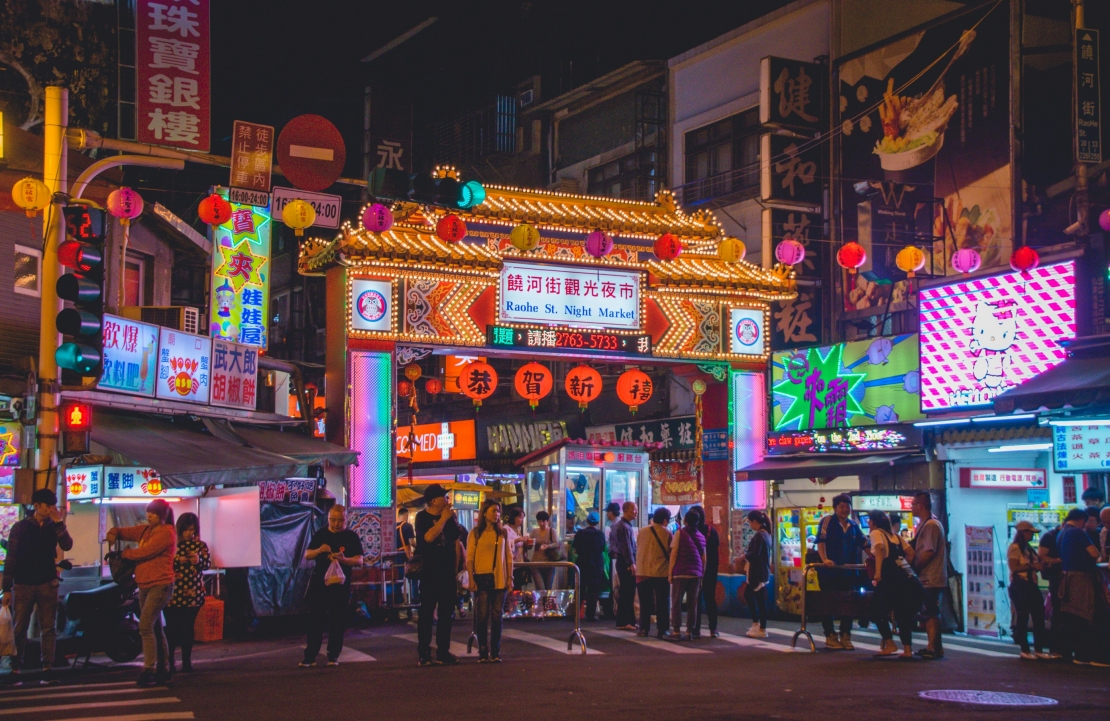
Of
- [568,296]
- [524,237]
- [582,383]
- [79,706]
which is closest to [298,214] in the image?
[524,237]

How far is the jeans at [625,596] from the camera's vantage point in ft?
61.0

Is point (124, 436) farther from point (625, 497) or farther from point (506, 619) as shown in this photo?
point (625, 497)

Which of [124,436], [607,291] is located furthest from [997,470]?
[124,436]

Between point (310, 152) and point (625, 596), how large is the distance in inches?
342

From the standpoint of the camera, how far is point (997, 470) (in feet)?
60.5

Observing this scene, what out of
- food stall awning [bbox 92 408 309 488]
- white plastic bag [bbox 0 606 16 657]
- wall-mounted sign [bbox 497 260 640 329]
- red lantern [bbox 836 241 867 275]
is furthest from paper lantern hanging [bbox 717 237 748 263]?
white plastic bag [bbox 0 606 16 657]

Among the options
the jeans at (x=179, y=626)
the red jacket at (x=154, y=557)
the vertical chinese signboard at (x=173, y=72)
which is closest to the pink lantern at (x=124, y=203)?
the vertical chinese signboard at (x=173, y=72)

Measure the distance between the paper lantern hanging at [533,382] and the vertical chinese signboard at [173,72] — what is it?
845 cm

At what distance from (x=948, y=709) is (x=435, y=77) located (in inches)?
1452

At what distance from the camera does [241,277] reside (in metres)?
22.0

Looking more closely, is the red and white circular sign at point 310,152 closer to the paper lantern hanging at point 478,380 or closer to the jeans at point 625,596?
the paper lantern hanging at point 478,380

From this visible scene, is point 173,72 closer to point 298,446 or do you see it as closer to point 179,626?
point 298,446

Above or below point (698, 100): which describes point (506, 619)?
below

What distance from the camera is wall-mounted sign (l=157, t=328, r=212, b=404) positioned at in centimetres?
1919
